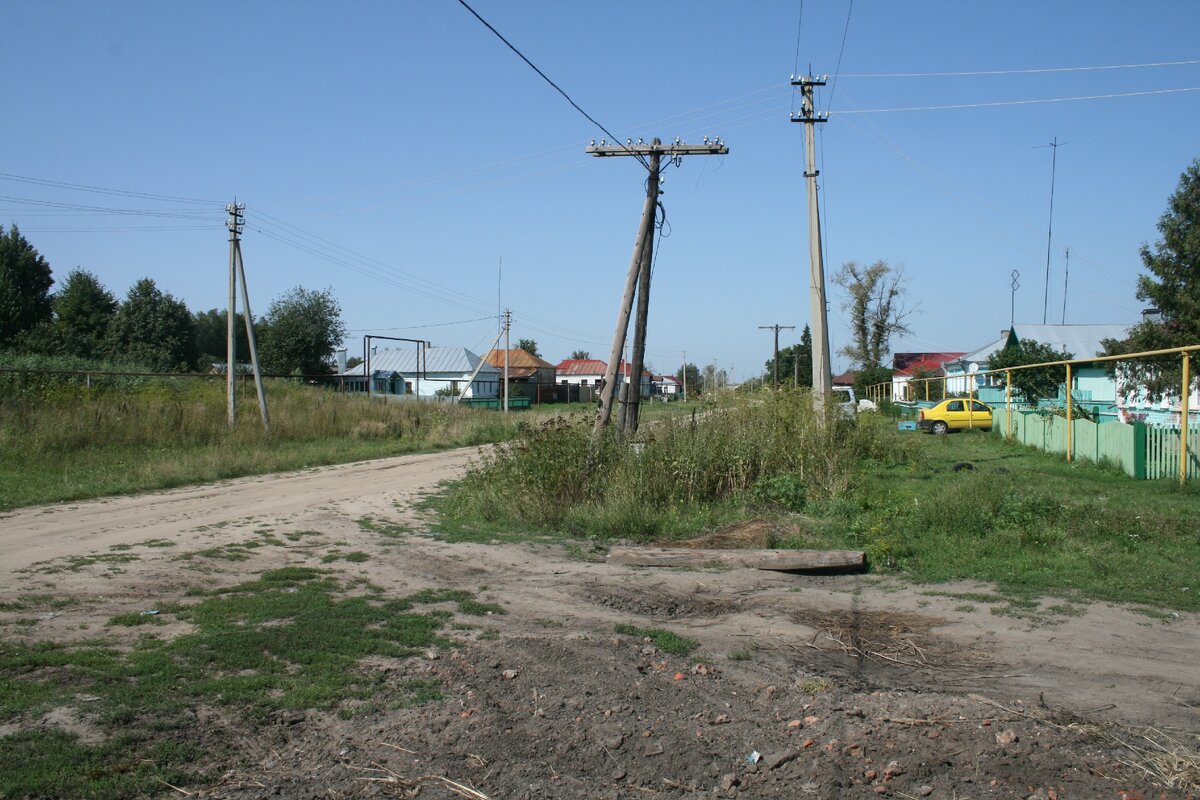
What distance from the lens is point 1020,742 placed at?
442cm

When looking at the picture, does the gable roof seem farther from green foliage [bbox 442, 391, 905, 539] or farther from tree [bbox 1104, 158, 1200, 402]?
green foliage [bbox 442, 391, 905, 539]

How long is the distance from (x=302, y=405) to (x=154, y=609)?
23.3 meters

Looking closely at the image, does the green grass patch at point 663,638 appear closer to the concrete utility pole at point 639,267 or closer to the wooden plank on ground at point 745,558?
the wooden plank on ground at point 745,558

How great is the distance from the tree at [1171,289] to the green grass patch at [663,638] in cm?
2059

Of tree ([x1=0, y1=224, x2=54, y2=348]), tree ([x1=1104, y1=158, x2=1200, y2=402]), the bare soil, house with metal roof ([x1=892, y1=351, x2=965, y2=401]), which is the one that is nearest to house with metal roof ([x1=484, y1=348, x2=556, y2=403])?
house with metal roof ([x1=892, y1=351, x2=965, y2=401])

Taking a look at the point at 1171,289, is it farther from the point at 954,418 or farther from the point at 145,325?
the point at 145,325

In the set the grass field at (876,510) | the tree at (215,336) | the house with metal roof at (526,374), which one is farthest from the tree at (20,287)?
the grass field at (876,510)

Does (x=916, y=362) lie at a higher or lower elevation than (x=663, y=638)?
higher

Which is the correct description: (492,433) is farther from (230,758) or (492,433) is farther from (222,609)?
(230,758)

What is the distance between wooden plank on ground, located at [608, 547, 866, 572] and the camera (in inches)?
348

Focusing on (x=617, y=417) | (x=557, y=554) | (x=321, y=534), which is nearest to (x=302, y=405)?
(x=617, y=417)

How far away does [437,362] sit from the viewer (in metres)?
76.4

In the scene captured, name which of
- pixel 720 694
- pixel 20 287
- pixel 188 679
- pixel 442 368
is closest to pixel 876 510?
pixel 720 694

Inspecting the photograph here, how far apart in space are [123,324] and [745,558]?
190ft
